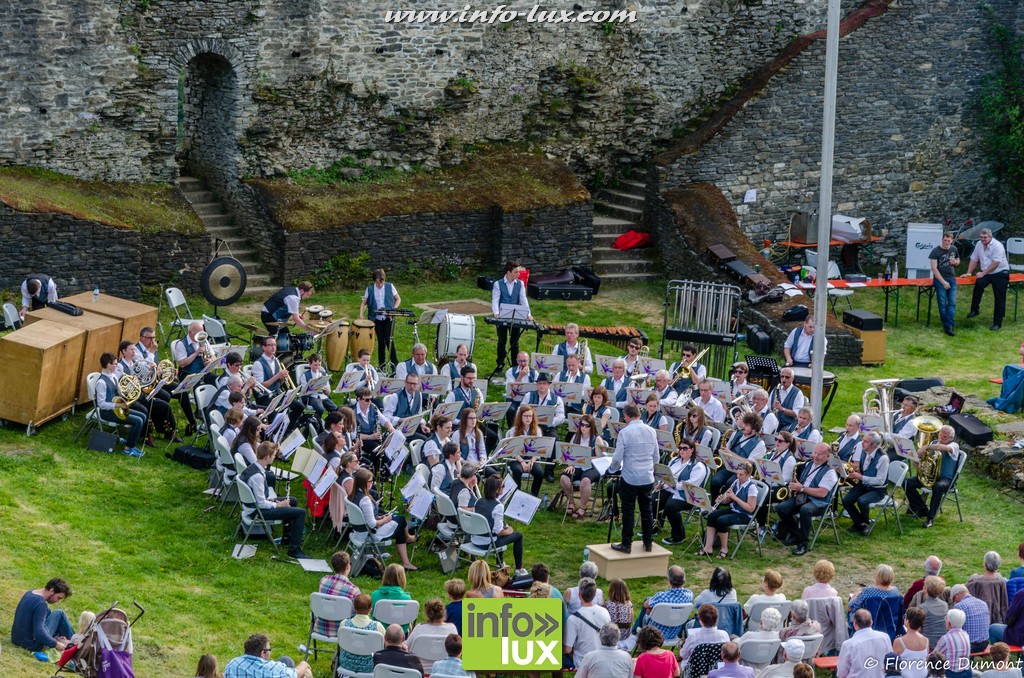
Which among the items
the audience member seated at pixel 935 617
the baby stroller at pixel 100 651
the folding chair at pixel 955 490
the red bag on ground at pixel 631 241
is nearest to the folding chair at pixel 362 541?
the baby stroller at pixel 100 651

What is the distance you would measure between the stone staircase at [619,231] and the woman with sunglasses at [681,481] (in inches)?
367

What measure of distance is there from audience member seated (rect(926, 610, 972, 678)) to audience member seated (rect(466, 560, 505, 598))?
11.5 ft

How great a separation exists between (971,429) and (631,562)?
18.5 feet

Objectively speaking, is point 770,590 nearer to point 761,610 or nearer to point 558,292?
point 761,610

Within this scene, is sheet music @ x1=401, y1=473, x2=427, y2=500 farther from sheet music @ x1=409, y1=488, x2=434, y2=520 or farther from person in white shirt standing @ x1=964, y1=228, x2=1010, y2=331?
person in white shirt standing @ x1=964, y1=228, x2=1010, y2=331

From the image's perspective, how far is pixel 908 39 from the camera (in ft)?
87.5

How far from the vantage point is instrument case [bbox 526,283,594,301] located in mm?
24266

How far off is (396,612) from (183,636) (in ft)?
6.52

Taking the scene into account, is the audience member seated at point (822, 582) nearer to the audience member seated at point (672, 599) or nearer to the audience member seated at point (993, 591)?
the audience member seated at point (672, 599)

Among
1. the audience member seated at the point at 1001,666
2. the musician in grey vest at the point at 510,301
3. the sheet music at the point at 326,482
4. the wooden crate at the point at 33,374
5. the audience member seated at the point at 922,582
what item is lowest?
the audience member seated at the point at 1001,666

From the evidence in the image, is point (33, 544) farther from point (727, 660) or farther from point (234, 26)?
point (234, 26)

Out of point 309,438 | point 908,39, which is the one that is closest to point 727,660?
point 309,438

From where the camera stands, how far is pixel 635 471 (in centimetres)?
1523

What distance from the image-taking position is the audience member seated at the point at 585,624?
12.6 meters
